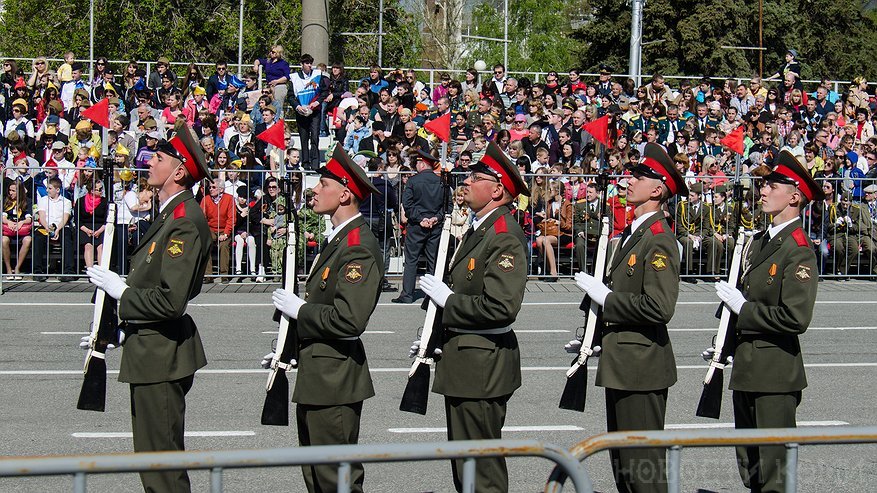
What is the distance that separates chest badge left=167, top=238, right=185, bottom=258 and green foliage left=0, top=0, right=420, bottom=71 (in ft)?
105

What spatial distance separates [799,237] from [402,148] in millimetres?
12799

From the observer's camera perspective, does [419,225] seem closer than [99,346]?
No

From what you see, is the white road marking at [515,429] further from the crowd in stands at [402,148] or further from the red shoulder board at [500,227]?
the crowd in stands at [402,148]

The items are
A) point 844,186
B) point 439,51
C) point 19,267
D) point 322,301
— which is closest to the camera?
point 322,301

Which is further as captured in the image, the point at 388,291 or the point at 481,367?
the point at 388,291

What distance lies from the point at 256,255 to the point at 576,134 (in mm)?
6500

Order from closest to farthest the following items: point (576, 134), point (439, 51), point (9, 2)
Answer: point (576, 134), point (9, 2), point (439, 51)

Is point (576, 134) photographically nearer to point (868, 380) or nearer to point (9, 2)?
point (868, 380)

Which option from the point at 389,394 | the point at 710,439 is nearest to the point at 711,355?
the point at 710,439

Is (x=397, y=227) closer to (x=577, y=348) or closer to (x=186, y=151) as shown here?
(x=577, y=348)

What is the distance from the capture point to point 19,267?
16.1 m

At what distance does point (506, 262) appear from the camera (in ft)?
20.6

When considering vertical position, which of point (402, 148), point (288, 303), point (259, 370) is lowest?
point (259, 370)

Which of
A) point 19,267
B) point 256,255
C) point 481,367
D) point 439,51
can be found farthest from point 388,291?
point 439,51
